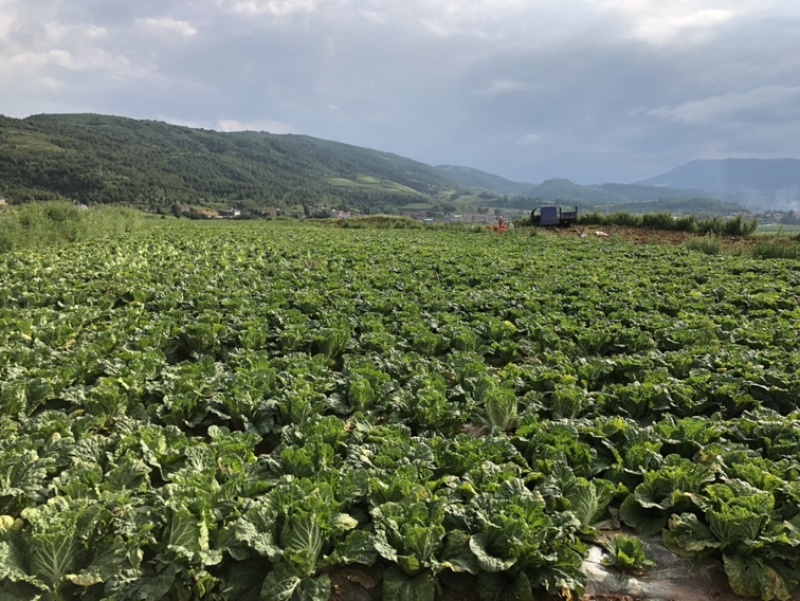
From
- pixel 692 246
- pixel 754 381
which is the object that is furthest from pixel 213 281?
pixel 692 246

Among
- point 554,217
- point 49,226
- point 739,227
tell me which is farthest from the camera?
point 554,217

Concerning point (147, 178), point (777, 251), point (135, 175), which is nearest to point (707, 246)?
point (777, 251)

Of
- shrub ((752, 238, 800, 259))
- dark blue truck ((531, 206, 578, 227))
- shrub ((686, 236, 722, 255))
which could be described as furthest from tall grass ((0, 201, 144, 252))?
shrub ((752, 238, 800, 259))

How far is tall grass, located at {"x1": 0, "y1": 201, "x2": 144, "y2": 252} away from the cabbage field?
32.4ft

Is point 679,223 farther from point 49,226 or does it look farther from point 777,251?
point 49,226

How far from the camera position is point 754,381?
17.1 ft

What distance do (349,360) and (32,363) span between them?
379 centimetres

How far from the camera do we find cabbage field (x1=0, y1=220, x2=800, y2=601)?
107 inches

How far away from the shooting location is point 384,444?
378 cm

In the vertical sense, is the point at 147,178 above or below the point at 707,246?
above

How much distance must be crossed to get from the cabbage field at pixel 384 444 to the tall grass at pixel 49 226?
9891 mm

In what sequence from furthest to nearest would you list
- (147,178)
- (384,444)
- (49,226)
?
(147,178)
(49,226)
(384,444)

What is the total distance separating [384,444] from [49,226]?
71.7 ft

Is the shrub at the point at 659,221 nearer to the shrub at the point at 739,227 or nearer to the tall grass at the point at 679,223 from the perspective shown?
the tall grass at the point at 679,223
